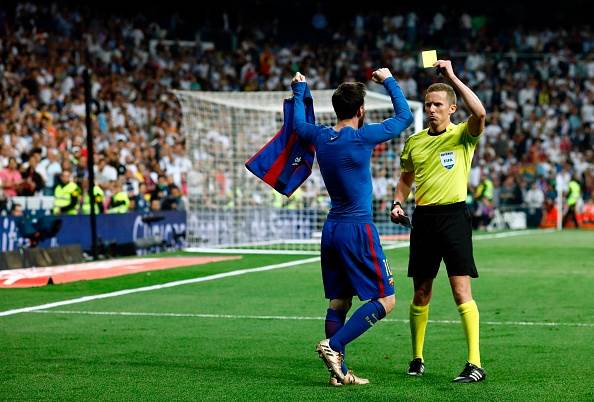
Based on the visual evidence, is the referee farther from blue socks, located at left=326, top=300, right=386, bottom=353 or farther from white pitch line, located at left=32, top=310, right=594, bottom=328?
white pitch line, located at left=32, top=310, right=594, bottom=328

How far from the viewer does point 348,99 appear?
8.34 meters

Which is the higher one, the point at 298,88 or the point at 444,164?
the point at 298,88

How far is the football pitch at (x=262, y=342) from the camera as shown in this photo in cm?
832

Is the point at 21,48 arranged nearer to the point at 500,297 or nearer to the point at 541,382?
the point at 500,297

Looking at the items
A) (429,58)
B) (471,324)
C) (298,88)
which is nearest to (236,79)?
(298,88)

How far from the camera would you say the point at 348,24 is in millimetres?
42938

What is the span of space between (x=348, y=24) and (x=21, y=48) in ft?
54.6

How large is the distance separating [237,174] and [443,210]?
16.8 metres

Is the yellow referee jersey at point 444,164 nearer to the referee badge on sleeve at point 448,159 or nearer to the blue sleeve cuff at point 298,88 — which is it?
the referee badge on sleeve at point 448,159

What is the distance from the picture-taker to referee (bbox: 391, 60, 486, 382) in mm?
8719

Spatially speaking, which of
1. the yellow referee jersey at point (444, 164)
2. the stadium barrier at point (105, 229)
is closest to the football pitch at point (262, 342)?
the yellow referee jersey at point (444, 164)

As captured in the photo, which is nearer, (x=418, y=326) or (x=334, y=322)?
(x=334, y=322)

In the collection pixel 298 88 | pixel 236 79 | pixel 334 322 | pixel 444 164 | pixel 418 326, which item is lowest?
pixel 418 326

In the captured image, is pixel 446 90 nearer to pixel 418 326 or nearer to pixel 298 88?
pixel 298 88
